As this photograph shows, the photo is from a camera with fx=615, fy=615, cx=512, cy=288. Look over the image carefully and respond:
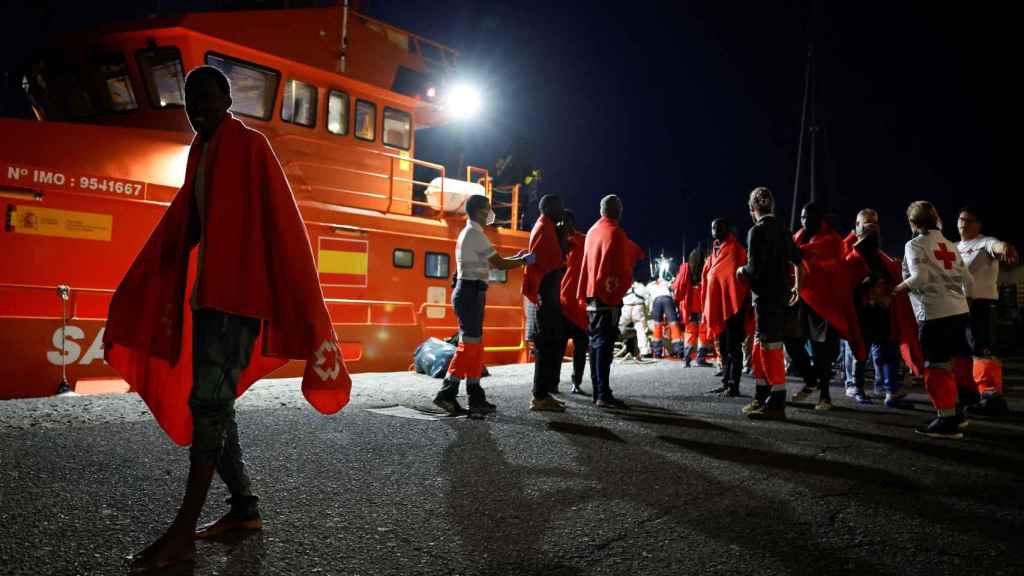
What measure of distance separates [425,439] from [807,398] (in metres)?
4.31

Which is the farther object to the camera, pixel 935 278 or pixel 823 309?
pixel 823 309

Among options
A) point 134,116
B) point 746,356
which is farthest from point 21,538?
point 746,356

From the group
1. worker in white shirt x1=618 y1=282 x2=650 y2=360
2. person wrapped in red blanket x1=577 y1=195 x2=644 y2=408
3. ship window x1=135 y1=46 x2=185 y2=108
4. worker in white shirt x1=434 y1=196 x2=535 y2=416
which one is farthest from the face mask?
ship window x1=135 y1=46 x2=185 y2=108

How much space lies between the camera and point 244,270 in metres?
2.12

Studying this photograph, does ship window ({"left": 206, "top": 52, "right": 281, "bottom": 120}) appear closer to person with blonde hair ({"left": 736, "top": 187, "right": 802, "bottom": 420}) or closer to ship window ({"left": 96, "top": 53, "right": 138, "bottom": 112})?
ship window ({"left": 96, "top": 53, "right": 138, "bottom": 112})

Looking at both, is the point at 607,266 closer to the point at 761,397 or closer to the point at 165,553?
the point at 761,397

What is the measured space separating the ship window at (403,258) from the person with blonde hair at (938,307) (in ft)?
20.1

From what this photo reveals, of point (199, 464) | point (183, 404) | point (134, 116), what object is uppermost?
point (134, 116)

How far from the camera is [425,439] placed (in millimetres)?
3936

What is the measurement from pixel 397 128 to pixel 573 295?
5.04 metres

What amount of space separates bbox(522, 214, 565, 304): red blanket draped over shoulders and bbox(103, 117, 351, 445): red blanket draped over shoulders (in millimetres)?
3342

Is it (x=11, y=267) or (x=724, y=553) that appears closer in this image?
(x=724, y=553)

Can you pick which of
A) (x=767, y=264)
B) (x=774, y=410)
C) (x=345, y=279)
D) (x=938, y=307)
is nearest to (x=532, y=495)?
(x=774, y=410)

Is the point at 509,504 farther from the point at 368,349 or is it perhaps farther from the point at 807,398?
the point at 368,349
